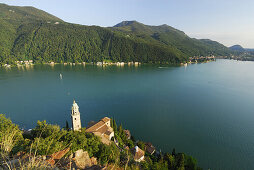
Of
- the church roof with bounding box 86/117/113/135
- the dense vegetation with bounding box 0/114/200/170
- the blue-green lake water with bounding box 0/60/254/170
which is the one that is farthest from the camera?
the blue-green lake water with bounding box 0/60/254/170

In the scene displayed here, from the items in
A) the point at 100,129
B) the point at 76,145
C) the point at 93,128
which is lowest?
the point at 100,129

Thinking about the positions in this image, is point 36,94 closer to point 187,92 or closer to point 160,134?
point 160,134

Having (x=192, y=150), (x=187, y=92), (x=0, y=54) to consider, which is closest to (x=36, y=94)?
(x=192, y=150)

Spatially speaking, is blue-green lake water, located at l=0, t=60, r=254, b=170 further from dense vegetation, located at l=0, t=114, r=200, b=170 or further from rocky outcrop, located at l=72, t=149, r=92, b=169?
rocky outcrop, located at l=72, t=149, r=92, b=169

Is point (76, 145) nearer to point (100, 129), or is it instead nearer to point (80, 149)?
point (80, 149)

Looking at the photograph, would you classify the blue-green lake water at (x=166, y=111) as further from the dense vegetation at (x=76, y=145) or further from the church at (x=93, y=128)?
the church at (x=93, y=128)

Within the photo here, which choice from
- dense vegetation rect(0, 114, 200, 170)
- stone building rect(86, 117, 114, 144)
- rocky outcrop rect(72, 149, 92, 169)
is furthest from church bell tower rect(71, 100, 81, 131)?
rocky outcrop rect(72, 149, 92, 169)

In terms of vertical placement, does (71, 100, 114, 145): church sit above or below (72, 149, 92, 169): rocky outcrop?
below

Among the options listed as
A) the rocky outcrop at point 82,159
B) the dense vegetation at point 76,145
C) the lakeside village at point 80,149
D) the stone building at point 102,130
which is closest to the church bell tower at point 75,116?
the lakeside village at point 80,149

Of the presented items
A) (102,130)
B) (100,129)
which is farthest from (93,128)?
(102,130)

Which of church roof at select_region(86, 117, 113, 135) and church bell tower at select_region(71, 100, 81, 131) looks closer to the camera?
church bell tower at select_region(71, 100, 81, 131)
